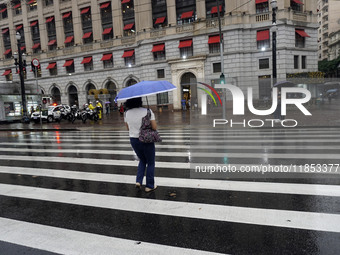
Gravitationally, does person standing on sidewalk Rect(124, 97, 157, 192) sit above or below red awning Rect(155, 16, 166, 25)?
below

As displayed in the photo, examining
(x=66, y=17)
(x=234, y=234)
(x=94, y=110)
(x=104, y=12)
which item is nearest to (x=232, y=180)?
(x=234, y=234)

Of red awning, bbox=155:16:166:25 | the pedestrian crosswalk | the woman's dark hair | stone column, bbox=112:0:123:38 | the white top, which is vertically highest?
stone column, bbox=112:0:123:38

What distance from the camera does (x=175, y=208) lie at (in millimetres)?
4363

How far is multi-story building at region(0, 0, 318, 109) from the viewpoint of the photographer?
28875 millimetres

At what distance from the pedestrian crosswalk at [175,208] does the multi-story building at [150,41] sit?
768 inches

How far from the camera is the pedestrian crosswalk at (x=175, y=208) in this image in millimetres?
3264

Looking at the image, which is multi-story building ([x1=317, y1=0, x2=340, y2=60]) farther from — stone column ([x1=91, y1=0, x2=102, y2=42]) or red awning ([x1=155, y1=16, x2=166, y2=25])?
stone column ([x1=91, y1=0, x2=102, y2=42])

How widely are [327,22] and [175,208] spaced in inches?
3938

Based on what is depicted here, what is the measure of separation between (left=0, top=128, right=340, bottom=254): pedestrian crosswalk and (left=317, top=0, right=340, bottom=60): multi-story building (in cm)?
8895

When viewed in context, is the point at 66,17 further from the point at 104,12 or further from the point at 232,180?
the point at 232,180

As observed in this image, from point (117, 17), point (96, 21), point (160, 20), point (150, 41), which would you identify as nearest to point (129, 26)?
point (117, 17)

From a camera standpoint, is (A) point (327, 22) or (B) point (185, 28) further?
(A) point (327, 22)

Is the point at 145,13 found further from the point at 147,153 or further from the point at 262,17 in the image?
the point at 147,153

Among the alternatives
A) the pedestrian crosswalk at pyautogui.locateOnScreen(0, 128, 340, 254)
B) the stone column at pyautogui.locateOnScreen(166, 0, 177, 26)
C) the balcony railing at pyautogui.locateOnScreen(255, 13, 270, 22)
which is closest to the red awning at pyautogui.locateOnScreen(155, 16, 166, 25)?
the stone column at pyautogui.locateOnScreen(166, 0, 177, 26)
